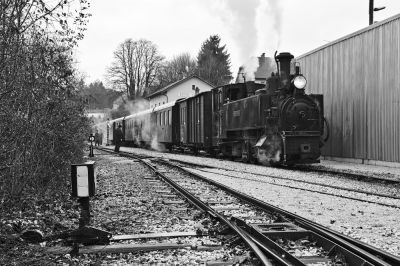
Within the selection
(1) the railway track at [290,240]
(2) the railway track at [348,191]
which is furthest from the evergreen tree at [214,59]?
(1) the railway track at [290,240]

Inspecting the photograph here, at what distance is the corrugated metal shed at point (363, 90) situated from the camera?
17.4 metres

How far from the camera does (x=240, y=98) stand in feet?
63.5

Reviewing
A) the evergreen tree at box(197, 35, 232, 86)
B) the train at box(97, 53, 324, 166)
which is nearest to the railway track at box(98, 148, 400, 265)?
the train at box(97, 53, 324, 166)

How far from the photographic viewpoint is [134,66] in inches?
2906

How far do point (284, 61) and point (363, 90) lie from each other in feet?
16.6

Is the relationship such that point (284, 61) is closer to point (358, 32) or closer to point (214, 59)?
point (358, 32)

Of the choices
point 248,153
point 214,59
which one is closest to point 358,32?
point 248,153

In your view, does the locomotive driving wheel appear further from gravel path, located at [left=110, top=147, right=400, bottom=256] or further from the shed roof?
gravel path, located at [left=110, top=147, right=400, bottom=256]

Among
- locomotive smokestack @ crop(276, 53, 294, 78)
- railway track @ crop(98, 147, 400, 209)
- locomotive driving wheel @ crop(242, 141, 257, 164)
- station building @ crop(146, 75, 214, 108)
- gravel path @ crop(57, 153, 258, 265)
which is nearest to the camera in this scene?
gravel path @ crop(57, 153, 258, 265)

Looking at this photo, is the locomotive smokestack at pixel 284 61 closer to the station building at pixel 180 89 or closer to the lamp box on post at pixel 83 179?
the lamp box on post at pixel 83 179

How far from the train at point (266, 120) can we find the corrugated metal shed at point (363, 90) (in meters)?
2.55

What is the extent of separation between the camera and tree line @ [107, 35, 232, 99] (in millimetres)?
73375

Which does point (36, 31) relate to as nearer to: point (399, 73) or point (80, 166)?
point (80, 166)

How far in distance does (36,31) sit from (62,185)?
3.32 metres
